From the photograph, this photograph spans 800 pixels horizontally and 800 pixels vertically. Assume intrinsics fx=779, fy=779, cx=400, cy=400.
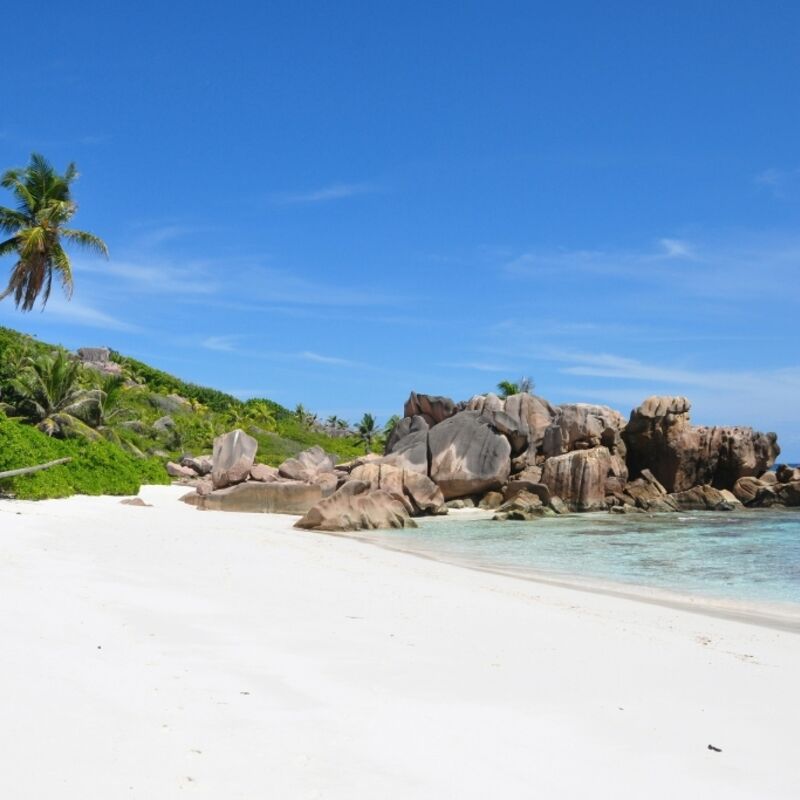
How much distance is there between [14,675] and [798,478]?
1892 inches

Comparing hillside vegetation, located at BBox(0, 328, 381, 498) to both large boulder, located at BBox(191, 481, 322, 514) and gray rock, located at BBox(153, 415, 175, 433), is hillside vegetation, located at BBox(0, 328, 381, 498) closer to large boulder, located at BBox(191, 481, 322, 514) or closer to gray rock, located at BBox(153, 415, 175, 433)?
gray rock, located at BBox(153, 415, 175, 433)

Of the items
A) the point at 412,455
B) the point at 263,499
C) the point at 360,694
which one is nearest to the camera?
the point at 360,694

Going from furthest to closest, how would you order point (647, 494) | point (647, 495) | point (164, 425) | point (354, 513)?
point (164, 425) → point (647, 494) → point (647, 495) → point (354, 513)

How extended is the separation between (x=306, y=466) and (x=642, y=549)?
67.6 ft

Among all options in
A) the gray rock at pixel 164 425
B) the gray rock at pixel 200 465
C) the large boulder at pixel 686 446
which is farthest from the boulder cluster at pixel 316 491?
the gray rock at pixel 164 425

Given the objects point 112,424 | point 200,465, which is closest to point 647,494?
point 200,465

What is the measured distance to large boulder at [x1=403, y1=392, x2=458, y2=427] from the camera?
155 feet

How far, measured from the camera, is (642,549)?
841 inches

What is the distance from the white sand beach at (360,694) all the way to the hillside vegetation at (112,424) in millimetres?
14014

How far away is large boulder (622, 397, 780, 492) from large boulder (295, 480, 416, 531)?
2102 cm

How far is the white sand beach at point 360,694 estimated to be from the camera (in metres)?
3.89

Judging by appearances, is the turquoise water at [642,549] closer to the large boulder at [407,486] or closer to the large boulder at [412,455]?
the large boulder at [407,486]

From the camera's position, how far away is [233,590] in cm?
916

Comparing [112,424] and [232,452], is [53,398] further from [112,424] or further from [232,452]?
[232,452]
